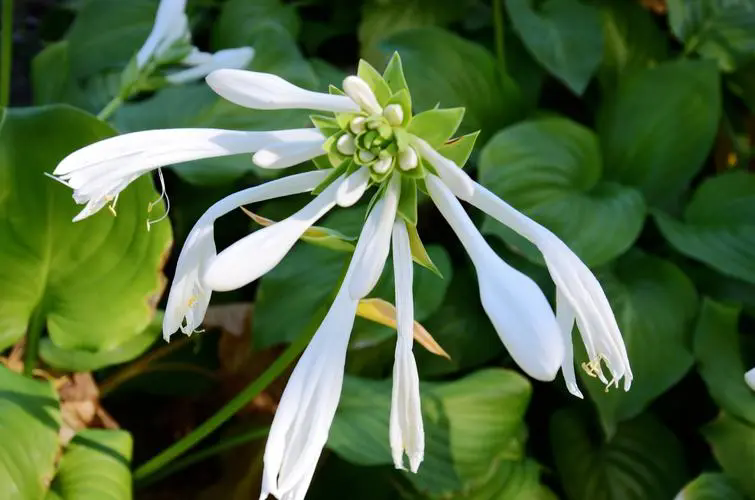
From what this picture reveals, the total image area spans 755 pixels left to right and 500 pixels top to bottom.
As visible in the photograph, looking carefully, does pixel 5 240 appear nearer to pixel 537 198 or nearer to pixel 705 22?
pixel 537 198

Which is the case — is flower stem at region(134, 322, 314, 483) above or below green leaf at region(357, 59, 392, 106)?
below

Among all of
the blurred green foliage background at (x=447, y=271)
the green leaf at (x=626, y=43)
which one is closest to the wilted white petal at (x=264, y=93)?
the blurred green foliage background at (x=447, y=271)

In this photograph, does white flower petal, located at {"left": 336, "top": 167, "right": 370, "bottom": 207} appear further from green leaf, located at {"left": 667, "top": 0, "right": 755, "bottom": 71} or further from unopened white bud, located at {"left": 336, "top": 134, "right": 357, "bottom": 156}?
green leaf, located at {"left": 667, "top": 0, "right": 755, "bottom": 71}

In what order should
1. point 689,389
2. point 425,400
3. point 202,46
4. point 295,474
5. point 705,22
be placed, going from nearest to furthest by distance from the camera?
point 295,474, point 425,400, point 689,389, point 705,22, point 202,46

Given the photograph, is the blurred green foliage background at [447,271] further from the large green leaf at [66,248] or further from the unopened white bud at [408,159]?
the unopened white bud at [408,159]

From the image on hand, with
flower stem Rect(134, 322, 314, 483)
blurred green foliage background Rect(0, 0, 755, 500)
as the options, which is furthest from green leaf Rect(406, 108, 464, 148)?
blurred green foliage background Rect(0, 0, 755, 500)

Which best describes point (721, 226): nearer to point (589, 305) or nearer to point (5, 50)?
point (589, 305)

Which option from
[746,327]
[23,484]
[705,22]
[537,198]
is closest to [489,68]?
[537,198]
